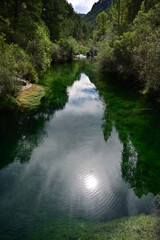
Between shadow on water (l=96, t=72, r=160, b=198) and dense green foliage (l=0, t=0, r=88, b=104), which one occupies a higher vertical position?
dense green foliage (l=0, t=0, r=88, b=104)

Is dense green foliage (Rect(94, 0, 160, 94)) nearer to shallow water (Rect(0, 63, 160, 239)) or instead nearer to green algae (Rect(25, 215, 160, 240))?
shallow water (Rect(0, 63, 160, 239))

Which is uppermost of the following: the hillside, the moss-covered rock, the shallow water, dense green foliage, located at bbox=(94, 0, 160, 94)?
the hillside

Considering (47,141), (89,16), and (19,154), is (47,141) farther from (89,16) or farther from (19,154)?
(89,16)

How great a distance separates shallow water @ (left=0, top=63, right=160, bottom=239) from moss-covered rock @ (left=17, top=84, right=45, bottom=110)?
108cm

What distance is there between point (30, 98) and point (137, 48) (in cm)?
1034

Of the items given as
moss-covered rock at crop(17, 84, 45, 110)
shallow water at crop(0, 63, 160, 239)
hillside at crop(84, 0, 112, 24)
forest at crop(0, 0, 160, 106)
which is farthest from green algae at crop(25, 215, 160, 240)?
hillside at crop(84, 0, 112, 24)

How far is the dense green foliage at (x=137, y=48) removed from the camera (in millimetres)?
13858

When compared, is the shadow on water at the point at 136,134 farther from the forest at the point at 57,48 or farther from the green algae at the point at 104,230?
the forest at the point at 57,48

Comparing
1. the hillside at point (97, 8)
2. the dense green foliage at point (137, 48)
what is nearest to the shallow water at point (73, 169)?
the dense green foliage at point (137, 48)

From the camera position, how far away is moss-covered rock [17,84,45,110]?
1354 cm

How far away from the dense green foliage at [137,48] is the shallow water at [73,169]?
3428 mm

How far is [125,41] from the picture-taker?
67.2 feet

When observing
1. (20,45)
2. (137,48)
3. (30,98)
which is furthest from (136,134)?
(20,45)

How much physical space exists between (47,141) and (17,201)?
402 cm
